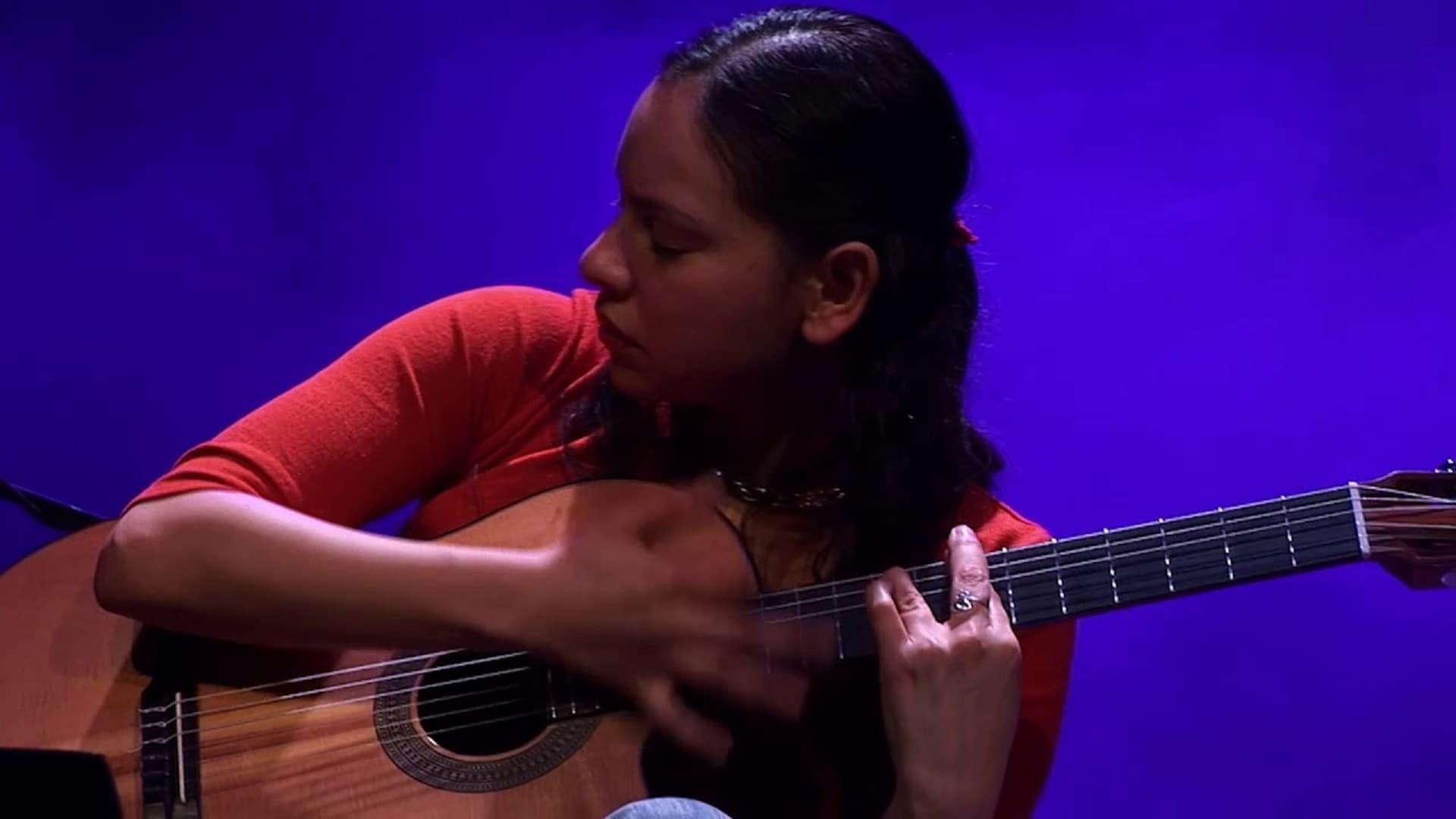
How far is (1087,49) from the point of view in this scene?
1.54m

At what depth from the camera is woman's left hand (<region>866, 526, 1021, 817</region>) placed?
0.99 m

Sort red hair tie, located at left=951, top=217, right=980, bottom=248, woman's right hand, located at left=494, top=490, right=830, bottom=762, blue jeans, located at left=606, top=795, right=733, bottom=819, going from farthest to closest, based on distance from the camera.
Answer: red hair tie, located at left=951, top=217, right=980, bottom=248
woman's right hand, located at left=494, top=490, right=830, bottom=762
blue jeans, located at left=606, top=795, right=733, bottom=819

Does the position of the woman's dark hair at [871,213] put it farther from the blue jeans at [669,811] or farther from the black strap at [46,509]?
the black strap at [46,509]

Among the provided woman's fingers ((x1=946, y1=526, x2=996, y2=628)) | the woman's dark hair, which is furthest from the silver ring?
the woman's dark hair

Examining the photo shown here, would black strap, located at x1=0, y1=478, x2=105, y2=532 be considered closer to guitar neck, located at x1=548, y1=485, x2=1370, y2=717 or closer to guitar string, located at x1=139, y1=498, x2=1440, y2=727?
guitar string, located at x1=139, y1=498, x2=1440, y2=727

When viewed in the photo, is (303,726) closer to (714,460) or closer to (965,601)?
(714,460)

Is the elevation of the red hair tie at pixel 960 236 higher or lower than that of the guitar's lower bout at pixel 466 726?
higher

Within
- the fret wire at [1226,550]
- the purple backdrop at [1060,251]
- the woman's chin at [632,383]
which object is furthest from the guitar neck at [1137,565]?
the purple backdrop at [1060,251]

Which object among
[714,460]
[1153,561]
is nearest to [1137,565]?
[1153,561]

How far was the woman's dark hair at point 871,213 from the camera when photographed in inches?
40.2

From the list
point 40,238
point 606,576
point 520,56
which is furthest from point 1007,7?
point 40,238

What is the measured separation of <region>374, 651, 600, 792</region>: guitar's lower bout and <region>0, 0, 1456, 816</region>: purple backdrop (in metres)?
0.60

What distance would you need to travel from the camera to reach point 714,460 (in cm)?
118

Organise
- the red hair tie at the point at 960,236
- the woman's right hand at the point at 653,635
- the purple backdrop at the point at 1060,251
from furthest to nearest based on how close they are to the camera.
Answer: the purple backdrop at the point at 1060,251, the red hair tie at the point at 960,236, the woman's right hand at the point at 653,635
